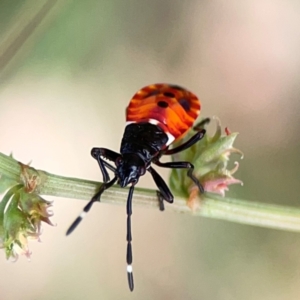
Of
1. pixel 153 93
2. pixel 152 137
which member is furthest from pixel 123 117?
pixel 152 137

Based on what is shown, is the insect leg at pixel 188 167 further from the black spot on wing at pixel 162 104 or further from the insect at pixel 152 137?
the black spot on wing at pixel 162 104

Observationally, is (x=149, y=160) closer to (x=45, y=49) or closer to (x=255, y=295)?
(x=255, y=295)

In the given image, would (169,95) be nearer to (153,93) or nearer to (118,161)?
(153,93)

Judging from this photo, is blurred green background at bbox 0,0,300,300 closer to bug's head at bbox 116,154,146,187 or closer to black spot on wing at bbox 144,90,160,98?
black spot on wing at bbox 144,90,160,98

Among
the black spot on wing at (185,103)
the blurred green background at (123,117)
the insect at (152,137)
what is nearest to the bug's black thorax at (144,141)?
the insect at (152,137)

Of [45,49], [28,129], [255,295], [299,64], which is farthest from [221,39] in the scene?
[255,295]

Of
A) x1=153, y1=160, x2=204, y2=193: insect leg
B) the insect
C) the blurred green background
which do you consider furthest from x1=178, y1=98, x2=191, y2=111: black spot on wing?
the blurred green background
